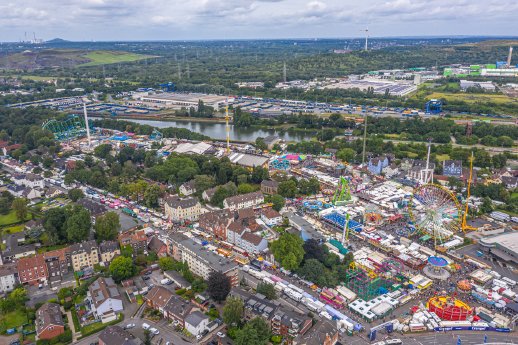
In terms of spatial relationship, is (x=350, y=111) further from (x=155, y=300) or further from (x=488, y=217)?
(x=155, y=300)

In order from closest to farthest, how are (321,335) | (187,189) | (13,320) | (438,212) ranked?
(321,335), (13,320), (438,212), (187,189)

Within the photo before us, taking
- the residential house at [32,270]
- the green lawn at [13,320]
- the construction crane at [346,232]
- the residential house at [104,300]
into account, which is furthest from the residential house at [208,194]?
the green lawn at [13,320]

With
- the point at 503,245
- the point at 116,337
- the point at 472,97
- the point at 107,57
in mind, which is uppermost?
the point at 107,57

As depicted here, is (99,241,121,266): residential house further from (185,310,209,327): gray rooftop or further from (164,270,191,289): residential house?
(185,310,209,327): gray rooftop

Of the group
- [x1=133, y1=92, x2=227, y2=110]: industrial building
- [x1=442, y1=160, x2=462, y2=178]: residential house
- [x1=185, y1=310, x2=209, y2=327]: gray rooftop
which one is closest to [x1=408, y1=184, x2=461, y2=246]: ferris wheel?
[x1=442, y1=160, x2=462, y2=178]: residential house

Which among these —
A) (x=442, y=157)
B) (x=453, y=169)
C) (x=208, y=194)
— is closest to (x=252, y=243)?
(x=208, y=194)

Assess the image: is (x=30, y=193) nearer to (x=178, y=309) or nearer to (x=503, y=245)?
(x=178, y=309)

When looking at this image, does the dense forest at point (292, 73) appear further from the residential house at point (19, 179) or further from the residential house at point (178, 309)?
the residential house at point (178, 309)
